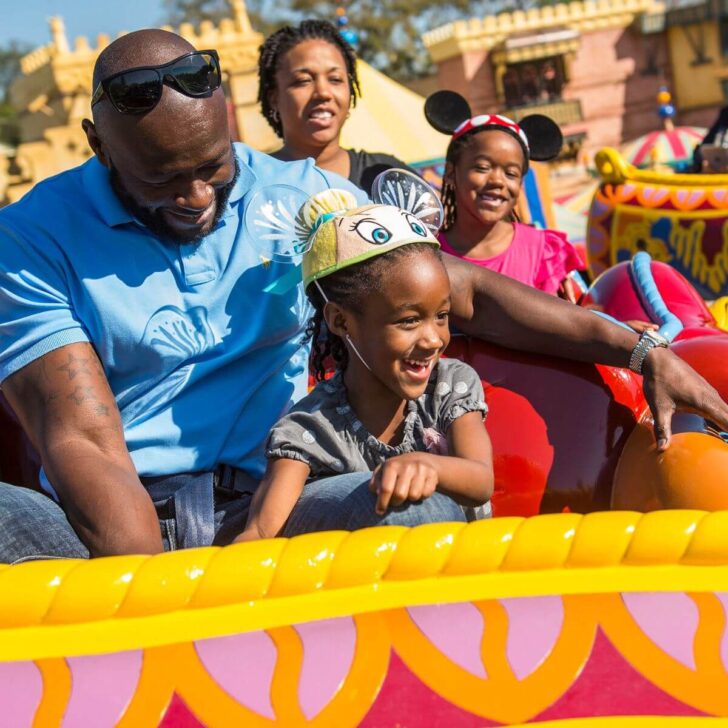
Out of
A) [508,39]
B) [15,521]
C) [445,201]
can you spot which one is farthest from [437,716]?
[508,39]

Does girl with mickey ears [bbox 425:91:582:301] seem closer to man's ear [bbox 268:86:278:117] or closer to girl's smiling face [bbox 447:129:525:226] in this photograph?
girl's smiling face [bbox 447:129:525:226]

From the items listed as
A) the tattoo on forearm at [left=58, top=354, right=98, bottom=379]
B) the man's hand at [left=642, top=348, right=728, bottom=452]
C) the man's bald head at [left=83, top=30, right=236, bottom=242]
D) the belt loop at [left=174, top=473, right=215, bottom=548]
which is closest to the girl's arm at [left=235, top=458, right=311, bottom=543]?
the belt loop at [left=174, top=473, right=215, bottom=548]

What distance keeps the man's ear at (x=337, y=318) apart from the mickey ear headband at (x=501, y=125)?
1.63 metres

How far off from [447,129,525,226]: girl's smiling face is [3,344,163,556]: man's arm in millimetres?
1667

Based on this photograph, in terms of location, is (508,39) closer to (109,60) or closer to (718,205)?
(718,205)

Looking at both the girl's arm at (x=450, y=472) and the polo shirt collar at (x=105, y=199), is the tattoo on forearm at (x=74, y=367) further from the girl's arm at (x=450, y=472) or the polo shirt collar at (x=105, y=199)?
the girl's arm at (x=450, y=472)

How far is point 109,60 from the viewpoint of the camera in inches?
65.4

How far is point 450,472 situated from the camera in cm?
149

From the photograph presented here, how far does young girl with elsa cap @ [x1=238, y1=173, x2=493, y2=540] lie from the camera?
5.18 ft

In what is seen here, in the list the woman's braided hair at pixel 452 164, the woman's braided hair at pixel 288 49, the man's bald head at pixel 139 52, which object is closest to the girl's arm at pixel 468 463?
the man's bald head at pixel 139 52

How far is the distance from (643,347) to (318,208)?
58 cm

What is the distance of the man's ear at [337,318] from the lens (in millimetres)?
1649

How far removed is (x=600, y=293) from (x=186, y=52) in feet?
3.92

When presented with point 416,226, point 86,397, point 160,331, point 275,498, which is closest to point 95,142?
point 160,331
